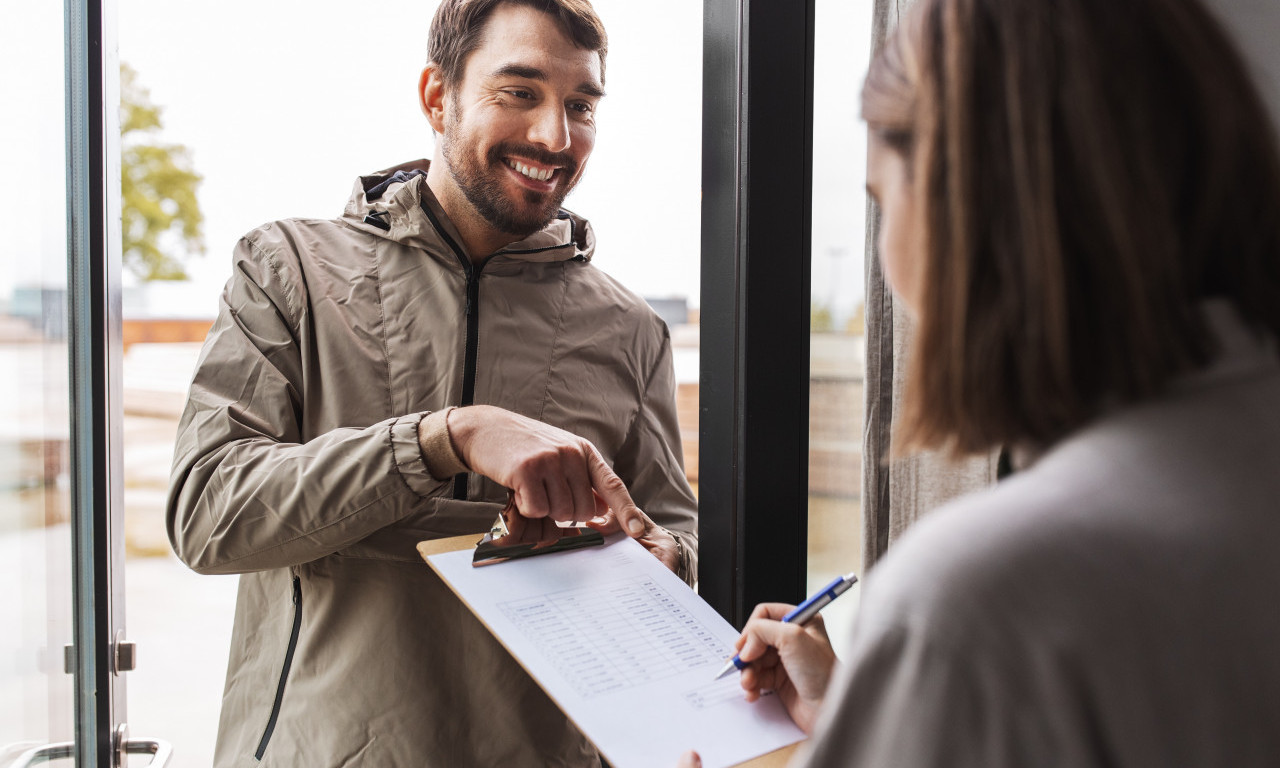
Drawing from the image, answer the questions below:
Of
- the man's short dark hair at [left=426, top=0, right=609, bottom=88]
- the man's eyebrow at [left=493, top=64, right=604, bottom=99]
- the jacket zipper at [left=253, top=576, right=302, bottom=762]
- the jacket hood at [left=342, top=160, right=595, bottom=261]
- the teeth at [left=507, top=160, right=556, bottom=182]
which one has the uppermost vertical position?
the man's short dark hair at [left=426, top=0, right=609, bottom=88]

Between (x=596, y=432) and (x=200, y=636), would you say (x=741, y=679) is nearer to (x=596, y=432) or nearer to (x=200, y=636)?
(x=596, y=432)

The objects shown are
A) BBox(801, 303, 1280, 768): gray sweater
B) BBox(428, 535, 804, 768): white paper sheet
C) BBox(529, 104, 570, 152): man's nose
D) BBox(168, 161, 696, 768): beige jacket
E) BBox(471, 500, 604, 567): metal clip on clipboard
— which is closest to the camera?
BBox(801, 303, 1280, 768): gray sweater

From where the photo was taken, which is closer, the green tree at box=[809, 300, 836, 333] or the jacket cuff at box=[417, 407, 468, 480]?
the jacket cuff at box=[417, 407, 468, 480]

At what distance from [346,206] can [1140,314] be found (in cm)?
113

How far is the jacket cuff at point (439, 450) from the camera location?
3.26 ft

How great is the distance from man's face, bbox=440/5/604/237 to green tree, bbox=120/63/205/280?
1134 cm

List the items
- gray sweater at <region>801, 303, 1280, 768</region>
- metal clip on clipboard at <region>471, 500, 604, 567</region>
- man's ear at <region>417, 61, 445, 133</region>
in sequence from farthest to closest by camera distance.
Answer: man's ear at <region>417, 61, 445, 133</region> < metal clip on clipboard at <region>471, 500, 604, 567</region> < gray sweater at <region>801, 303, 1280, 768</region>

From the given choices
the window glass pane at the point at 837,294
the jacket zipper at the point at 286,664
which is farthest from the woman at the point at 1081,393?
the jacket zipper at the point at 286,664

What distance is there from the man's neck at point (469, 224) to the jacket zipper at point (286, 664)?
52cm

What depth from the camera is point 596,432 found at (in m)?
1.30

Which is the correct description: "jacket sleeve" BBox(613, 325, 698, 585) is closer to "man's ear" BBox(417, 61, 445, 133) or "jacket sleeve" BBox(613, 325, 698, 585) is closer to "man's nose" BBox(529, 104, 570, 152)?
"man's nose" BBox(529, 104, 570, 152)

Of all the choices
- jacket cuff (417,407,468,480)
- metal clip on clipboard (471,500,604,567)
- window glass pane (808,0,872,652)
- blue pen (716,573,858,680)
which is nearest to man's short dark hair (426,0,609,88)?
window glass pane (808,0,872,652)

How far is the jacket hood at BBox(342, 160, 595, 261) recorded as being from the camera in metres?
1.23

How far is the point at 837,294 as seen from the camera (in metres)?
1.31
